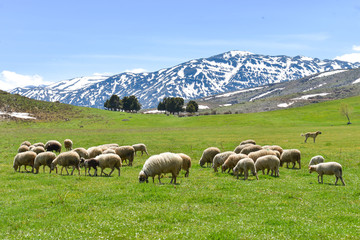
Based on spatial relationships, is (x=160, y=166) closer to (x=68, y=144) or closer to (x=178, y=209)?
(x=178, y=209)

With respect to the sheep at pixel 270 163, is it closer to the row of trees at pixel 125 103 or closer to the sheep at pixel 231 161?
the sheep at pixel 231 161

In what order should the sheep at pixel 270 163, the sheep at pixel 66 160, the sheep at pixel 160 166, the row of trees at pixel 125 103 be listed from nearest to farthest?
the sheep at pixel 160 166 → the sheep at pixel 270 163 → the sheep at pixel 66 160 → the row of trees at pixel 125 103

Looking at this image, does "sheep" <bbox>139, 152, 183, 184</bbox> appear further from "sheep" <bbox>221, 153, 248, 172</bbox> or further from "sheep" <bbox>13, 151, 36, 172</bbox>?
"sheep" <bbox>13, 151, 36, 172</bbox>

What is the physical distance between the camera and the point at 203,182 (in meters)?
18.3

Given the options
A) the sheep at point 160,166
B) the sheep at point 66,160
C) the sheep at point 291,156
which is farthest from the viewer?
the sheep at point 291,156

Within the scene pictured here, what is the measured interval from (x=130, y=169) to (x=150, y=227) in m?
15.5

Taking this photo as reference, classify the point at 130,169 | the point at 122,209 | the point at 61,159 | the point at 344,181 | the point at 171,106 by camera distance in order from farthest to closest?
the point at 171,106 → the point at 130,169 → the point at 61,159 → the point at 344,181 → the point at 122,209

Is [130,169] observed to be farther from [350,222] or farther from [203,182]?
[350,222]

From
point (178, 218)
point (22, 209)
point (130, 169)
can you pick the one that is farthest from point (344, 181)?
point (22, 209)

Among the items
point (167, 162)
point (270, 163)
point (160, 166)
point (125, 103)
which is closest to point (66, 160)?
point (160, 166)

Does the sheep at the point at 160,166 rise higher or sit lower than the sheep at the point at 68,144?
higher

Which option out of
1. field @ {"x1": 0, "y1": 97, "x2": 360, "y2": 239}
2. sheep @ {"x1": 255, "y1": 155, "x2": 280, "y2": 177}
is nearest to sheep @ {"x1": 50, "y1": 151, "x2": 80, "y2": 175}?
field @ {"x1": 0, "y1": 97, "x2": 360, "y2": 239}

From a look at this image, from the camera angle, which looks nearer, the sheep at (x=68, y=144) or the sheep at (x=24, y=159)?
the sheep at (x=24, y=159)

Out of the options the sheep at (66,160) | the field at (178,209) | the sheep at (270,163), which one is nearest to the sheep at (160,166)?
the field at (178,209)
